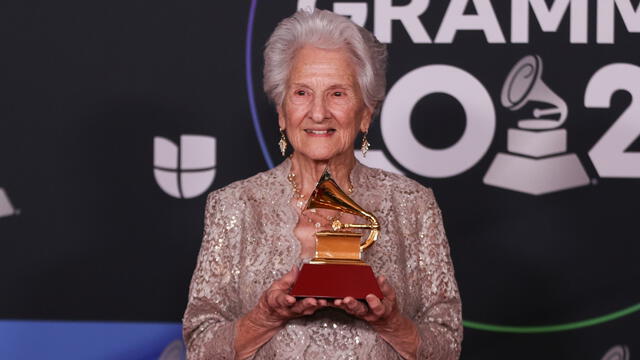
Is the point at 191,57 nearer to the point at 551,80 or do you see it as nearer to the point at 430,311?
the point at 551,80

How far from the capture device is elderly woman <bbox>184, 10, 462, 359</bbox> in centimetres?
263

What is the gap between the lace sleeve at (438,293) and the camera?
2715mm

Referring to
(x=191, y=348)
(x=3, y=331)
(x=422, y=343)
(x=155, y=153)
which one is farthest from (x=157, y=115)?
(x=422, y=343)

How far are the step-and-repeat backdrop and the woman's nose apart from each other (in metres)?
1.35

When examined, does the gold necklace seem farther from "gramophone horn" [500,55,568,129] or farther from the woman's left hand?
"gramophone horn" [500,55,568,129]

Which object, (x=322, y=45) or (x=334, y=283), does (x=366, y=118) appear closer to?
(x=322, y=45)

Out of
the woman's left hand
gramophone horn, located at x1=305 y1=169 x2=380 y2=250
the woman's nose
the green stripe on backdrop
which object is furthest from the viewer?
the green stripe on backdrop

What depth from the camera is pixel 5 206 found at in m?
4.13

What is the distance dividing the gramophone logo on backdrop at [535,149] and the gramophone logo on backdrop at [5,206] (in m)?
1.88

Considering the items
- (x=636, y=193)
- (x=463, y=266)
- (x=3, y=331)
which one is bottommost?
(x=3, y=331)

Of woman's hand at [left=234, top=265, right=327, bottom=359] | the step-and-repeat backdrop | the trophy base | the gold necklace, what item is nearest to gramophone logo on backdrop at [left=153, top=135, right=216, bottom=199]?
the step-and-repeat backdrop

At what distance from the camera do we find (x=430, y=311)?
8.95ft

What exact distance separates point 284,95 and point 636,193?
1822 millimetres

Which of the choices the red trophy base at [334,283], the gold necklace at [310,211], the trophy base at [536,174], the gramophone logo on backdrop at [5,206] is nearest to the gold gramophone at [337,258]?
the red trophy base at [334,283]
